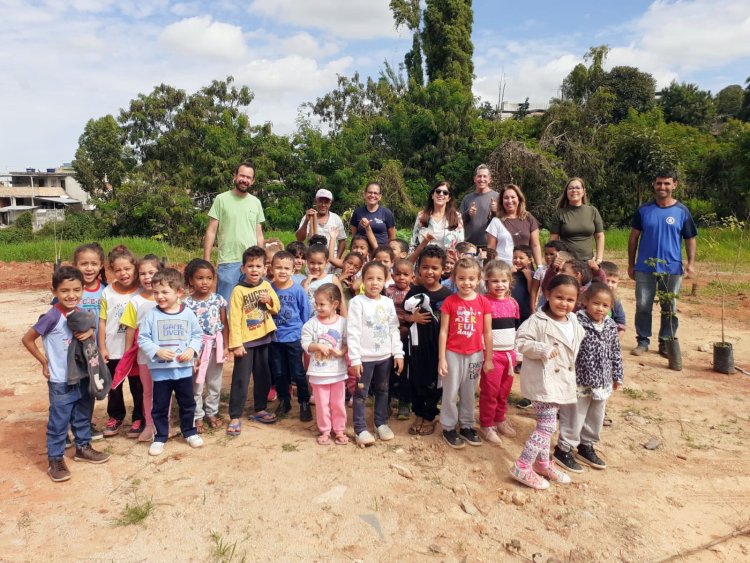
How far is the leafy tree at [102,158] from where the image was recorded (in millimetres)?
23250

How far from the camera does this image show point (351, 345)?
11.8 feet

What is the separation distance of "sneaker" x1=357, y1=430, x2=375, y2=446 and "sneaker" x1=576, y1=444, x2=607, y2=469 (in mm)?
1454

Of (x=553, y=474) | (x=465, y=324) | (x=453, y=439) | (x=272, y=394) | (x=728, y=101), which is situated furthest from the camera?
(x=728, y=101)

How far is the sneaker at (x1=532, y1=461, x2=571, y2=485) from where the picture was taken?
3.21m

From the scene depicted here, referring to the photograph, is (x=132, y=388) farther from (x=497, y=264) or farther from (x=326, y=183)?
(x=326, y=183)

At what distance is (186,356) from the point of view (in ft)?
11.3

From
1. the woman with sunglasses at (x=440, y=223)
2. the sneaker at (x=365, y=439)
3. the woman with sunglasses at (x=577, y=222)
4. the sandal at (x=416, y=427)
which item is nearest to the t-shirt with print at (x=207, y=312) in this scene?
the sneaker at (x=365, y=439)

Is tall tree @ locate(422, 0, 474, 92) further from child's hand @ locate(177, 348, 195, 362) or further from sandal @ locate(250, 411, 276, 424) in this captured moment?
child's hand @ locate(177, 348, 195, 362)

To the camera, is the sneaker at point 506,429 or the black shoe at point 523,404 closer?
the sneaker at point 506,429

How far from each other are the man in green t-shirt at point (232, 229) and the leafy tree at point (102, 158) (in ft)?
67.1

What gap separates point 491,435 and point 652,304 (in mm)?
3115

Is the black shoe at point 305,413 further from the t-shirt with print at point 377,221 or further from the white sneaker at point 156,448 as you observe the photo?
the t-shirt with print at point 377,221

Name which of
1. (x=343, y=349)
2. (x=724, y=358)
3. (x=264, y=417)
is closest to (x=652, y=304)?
(x=724, y=358)

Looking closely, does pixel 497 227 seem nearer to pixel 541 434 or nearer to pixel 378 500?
pixel 541 434
